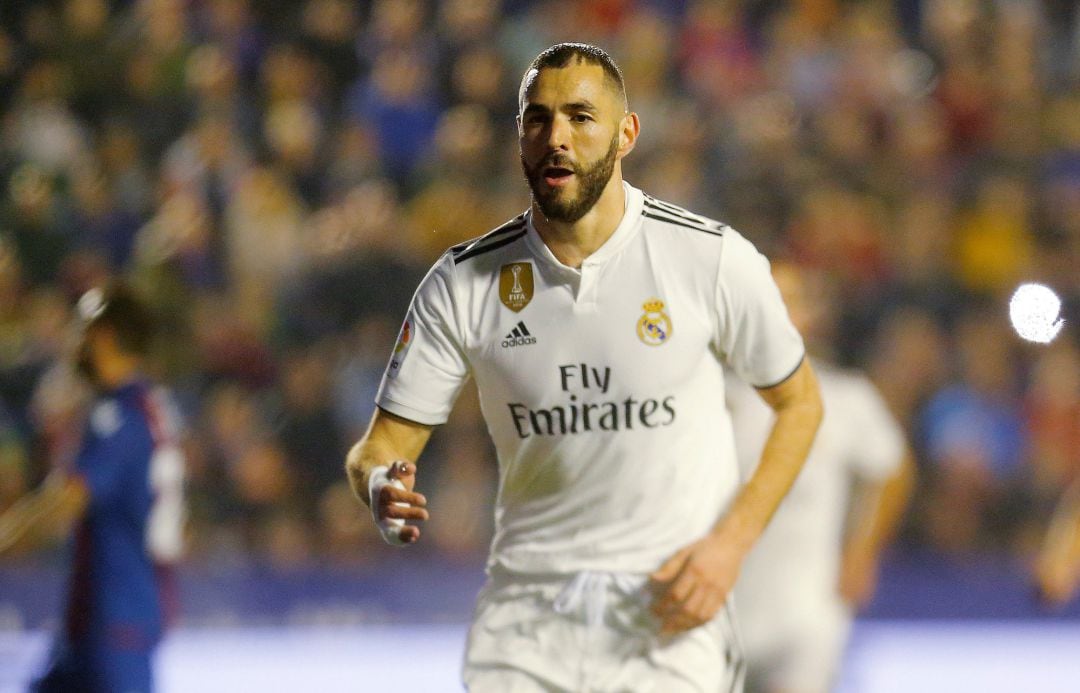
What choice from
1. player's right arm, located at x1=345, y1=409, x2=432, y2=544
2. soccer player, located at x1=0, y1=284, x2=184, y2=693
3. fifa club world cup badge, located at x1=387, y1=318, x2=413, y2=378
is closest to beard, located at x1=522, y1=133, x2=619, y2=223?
fifa club world cup badge, located at x1=387, y1=318, x2=413, y2=378

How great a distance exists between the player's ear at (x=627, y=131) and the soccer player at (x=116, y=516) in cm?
223

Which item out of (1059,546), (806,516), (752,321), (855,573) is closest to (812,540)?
(806,516)

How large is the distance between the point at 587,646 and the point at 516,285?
0.81 metres

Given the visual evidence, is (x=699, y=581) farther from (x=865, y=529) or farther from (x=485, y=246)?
(x=865, y=529)

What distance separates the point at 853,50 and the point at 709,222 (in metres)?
7.73

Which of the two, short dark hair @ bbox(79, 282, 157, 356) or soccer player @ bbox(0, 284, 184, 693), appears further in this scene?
short dark hair @ bbox(79, 282, 157, 356)

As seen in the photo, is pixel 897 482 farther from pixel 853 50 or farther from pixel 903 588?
pixel 853 50

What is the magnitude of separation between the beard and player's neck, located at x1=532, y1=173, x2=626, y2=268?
35mm

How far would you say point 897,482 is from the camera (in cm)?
586

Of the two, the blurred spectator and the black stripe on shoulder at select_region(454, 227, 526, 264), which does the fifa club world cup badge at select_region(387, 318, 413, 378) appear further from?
the blurred spectator

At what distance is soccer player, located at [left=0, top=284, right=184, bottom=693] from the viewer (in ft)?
16.1

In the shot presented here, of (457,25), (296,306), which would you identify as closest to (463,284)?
(296,306)

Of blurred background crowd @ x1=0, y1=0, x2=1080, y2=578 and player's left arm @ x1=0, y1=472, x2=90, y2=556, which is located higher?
blurred background crowd @ x1=0, y1=0, x2=1080, y2=578

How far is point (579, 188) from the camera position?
11.1ft
